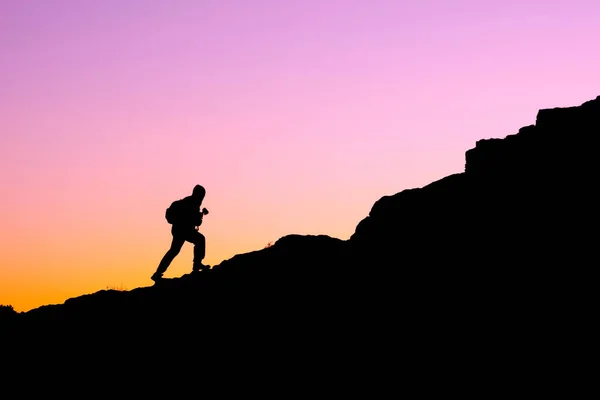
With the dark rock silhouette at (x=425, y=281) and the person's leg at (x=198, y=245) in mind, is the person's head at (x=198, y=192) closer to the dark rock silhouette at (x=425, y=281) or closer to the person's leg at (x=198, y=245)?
the person's leg at (x=198, y=245)

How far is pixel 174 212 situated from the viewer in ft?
67.8

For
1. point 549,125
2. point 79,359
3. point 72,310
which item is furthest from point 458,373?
point 72,310

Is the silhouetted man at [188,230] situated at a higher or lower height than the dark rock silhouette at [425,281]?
higher

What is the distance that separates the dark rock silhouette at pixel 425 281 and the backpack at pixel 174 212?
1.92 metres

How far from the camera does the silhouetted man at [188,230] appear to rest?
20594 mm

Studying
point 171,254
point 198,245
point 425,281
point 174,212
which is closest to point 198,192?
point 174,212

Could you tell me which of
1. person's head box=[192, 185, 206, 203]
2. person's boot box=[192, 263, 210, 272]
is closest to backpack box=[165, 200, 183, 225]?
person's head box=[192, 185, 206, 203]

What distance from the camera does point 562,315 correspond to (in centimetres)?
1296

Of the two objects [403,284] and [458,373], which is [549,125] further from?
[458,373]

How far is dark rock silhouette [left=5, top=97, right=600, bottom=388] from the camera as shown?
1362 cm

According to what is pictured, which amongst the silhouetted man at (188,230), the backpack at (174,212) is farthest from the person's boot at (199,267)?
the backpack at (174,212)

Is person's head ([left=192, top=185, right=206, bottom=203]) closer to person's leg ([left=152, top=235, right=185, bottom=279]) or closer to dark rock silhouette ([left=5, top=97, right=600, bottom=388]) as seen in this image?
person's leg ([left=152, top=235, right=185, bottom=279])

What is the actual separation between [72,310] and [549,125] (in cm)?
1412

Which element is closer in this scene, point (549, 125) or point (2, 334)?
point (549, 125)
